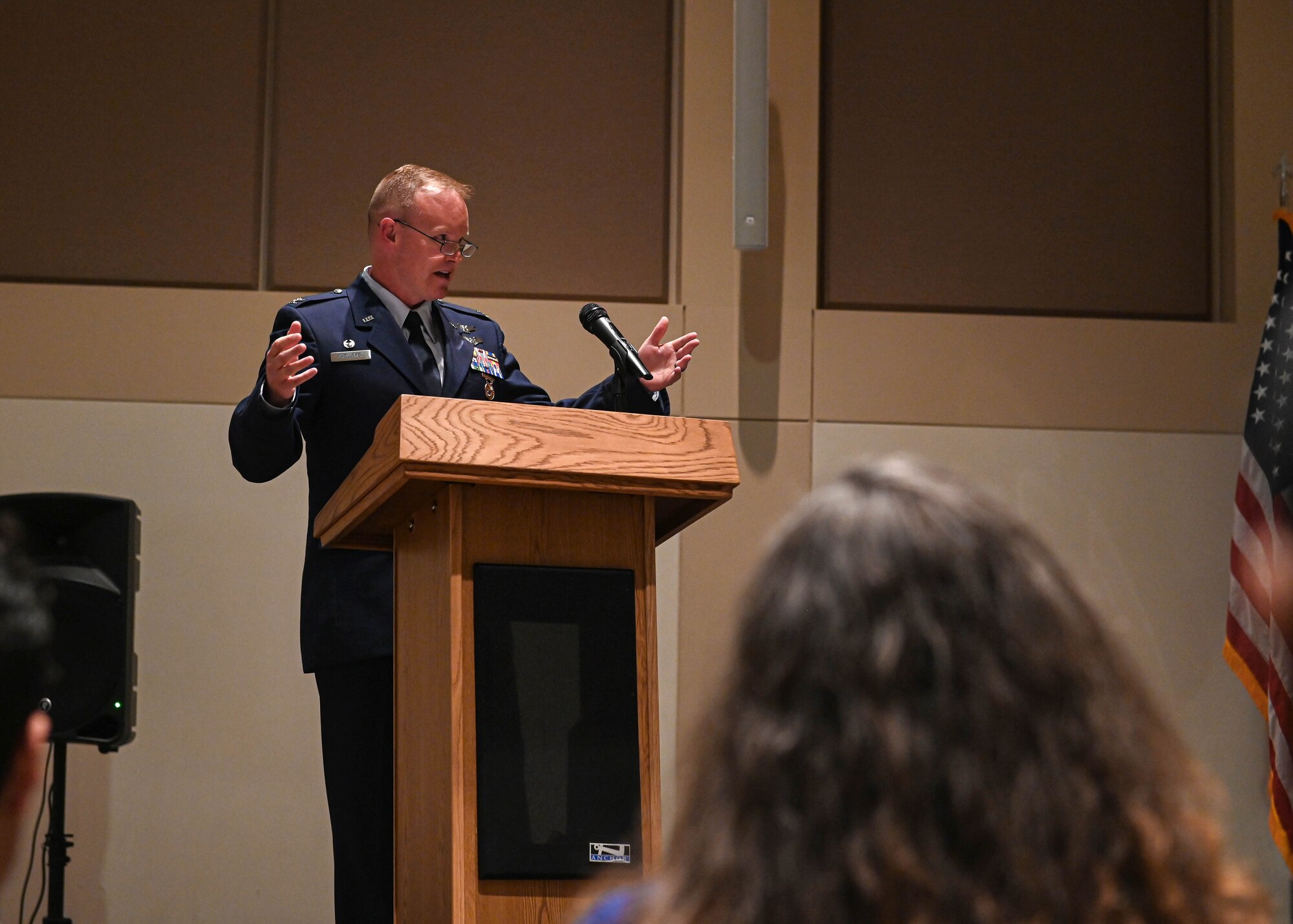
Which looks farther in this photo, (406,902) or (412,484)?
(406,902)

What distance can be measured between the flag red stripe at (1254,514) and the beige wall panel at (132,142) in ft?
10.1

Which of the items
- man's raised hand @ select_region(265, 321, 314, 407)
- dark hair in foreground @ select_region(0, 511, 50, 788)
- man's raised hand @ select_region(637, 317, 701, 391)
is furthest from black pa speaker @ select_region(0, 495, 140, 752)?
dark hair in foreground @ select_region(0, 511, 50, 788)

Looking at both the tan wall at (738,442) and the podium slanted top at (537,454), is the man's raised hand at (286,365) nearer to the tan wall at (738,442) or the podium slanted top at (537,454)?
the podium slanted top at (537,454)

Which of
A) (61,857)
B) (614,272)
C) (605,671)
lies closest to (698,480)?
(605,671)

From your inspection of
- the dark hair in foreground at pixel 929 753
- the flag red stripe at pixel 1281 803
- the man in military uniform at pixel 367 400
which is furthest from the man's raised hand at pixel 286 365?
the flag red stripe at pixel 1281 803

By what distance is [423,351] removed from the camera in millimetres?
2803

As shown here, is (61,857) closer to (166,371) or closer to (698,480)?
(166,371)

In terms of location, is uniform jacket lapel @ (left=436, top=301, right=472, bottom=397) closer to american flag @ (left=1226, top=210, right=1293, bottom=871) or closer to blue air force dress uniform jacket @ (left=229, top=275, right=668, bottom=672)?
blue air force dress uniform jacket @ (left=229, top=275, right=668, bottom=672)

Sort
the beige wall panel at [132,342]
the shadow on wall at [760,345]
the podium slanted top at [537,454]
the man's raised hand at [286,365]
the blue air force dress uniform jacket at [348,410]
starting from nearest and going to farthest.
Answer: the podium slanted top at [537,454]
the man's raised hand at [286,365]
the blue air force dress uniform jacket at [348,410]
the beige wall panel at [132,342]
the shadow on wall at [760,345]

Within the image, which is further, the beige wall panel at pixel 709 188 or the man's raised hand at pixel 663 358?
the beige wall panel at pixel 709 188

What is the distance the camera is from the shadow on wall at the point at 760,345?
4316 millimetres

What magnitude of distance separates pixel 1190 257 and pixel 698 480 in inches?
124

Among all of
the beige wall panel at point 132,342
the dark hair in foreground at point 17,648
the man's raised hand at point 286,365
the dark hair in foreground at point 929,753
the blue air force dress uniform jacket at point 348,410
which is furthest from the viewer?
the beige wall panel at point 132,342

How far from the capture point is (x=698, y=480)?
203 cm
